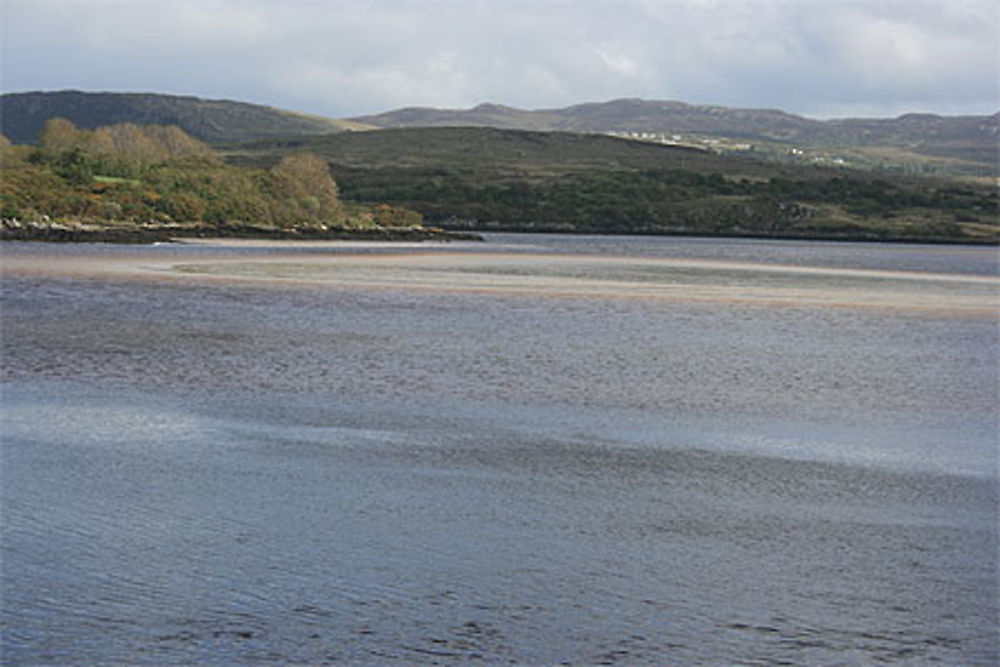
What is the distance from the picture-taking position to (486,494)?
12734 millimetres

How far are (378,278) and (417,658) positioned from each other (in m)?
37.8

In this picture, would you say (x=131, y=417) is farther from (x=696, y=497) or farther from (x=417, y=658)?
(x=417, y=658)

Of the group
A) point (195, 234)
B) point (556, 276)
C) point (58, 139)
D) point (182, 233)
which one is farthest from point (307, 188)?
point (556, 276)

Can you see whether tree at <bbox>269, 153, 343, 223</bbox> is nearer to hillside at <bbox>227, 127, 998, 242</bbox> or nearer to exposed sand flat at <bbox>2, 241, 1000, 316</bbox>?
exposed sand flat at <bbox>2, 241, 1000, 316</bbox>

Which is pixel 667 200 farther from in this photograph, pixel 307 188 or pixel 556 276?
pixel 556 276

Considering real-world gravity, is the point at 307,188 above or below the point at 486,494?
above

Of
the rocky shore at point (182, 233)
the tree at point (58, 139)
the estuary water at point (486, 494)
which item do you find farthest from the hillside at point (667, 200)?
the estuary water at point (486, 494)

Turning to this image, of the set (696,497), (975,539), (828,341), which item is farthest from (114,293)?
(975,539)

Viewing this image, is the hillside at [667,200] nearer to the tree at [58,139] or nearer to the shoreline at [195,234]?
the shoreline at [195,234]

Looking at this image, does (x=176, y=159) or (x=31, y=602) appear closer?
(x=31, y=602)

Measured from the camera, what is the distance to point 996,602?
9.81 meters

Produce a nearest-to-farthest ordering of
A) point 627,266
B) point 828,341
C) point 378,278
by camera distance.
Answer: point 828,341, point 378,278, point 627,266

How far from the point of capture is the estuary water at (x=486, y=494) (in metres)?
8.82

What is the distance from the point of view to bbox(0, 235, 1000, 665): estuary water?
8.82m
